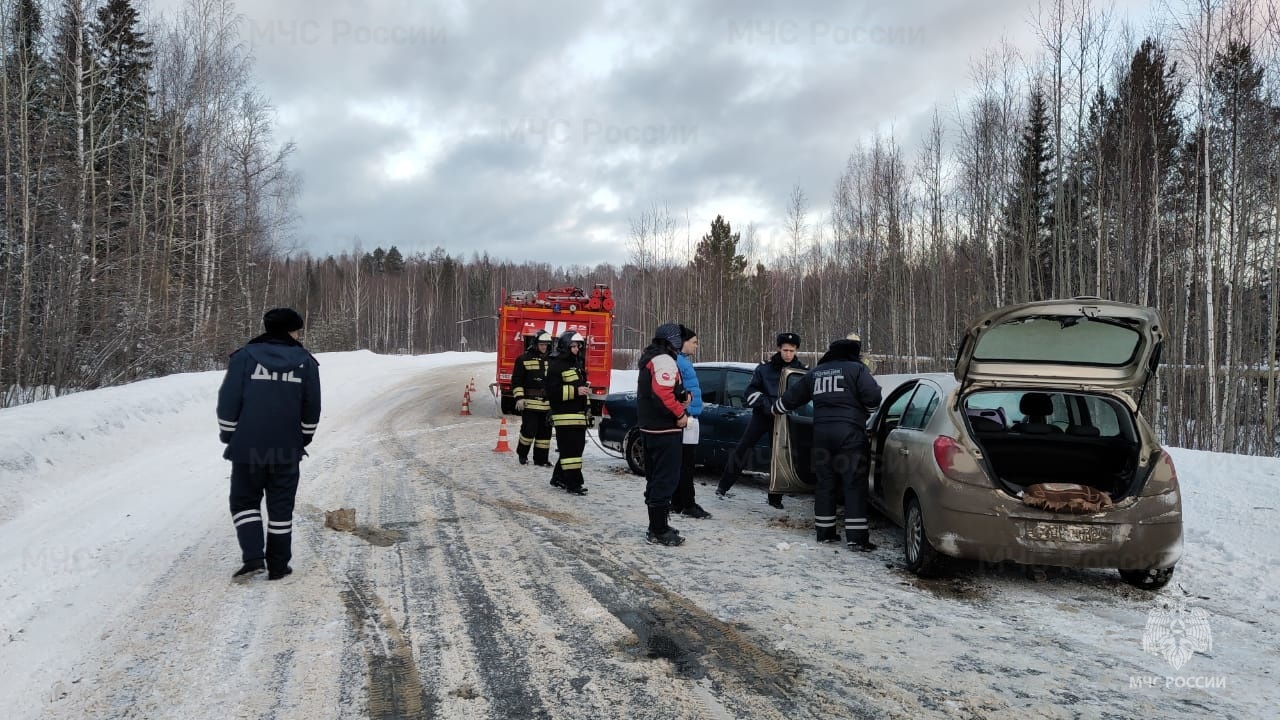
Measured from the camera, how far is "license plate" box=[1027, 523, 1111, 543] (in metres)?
4.51

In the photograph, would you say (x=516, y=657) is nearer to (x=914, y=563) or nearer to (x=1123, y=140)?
(x=914, y=563)

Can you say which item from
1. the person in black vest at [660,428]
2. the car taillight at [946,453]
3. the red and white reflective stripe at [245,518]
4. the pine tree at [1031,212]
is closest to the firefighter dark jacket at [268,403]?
the red and white reflective stripe at [245,518]

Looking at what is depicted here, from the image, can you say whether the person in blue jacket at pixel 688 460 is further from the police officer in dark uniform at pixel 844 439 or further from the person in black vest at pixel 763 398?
the police officer in dark uniform at pixel 844 439

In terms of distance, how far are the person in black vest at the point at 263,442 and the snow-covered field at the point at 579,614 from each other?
29 cm

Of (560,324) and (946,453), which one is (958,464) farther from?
(560,324)

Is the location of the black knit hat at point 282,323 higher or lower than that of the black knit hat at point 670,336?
higher

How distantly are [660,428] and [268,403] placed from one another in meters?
3.07

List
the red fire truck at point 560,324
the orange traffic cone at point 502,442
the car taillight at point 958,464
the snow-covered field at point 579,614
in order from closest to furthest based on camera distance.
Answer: the snow-covered field at point 579,614
the car taillight at point 958,464
the orange traffic cone at point 502,442
the red fire truck at point 560,324

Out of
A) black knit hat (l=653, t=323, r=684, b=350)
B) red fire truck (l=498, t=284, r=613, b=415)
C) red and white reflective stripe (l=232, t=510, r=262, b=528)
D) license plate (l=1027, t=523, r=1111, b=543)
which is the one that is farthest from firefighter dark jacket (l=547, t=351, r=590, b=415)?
red fire truck (l=498, t=284, r=613, b=415)

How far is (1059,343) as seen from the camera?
502cm

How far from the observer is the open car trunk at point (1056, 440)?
5281mm

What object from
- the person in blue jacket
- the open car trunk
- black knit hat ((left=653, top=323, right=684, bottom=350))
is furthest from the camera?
the person in blue jacket

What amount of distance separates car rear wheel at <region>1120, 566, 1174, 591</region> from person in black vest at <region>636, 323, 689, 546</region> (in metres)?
3.28

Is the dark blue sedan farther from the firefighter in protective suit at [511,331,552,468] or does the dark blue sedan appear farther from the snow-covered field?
the snow-covered field
